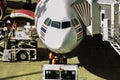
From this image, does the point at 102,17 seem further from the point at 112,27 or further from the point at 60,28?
the point at 60,28

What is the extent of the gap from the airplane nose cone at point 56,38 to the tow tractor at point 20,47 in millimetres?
5421

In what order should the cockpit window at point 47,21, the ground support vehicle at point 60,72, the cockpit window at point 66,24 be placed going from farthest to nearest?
the cockpit window at point 47,21 → the cockpit window at point 66,24 → the ground support vehicle at point 60,72

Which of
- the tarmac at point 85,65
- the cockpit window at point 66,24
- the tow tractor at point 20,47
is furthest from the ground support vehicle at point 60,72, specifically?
the tow tractor at point 20,47

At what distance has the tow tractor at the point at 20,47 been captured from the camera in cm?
2848

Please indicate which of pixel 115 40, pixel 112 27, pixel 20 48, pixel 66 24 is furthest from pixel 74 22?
pixel 20 48

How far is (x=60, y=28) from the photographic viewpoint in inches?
917

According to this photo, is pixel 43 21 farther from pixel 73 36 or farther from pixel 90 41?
pixel 90 41

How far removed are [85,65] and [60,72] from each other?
6.31 meters

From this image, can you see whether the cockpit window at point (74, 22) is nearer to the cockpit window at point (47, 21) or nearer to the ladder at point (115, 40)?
the cockpit window at point (47, 21)

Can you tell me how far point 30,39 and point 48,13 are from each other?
5172mm

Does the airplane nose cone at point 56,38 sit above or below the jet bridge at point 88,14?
below

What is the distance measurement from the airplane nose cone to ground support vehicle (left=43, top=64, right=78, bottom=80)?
1.73 m

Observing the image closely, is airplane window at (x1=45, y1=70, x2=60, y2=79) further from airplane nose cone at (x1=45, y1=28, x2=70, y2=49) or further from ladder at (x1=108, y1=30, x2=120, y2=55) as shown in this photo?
ladder at (x1=108, y1=30, x2=120, y2=55)

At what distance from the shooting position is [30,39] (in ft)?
95.0
